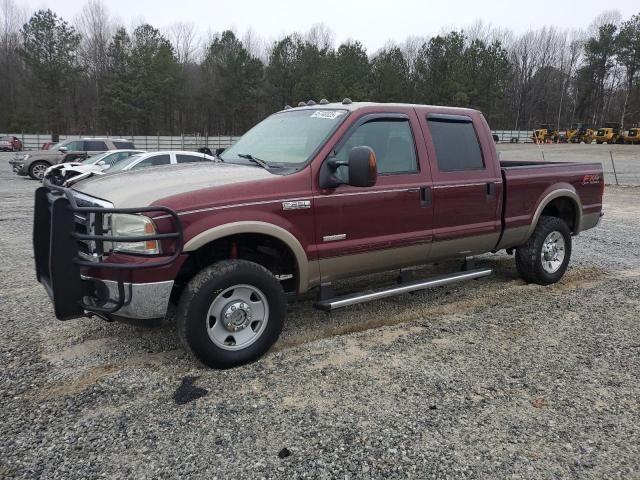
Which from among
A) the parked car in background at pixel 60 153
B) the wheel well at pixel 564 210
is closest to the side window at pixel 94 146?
the parked car in background at pixel 60 153

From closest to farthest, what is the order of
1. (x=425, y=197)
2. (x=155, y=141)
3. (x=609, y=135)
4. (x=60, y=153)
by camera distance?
(x=425, y=197), (x=60, y=153), (x=155, y=141), (x=609, y=135)

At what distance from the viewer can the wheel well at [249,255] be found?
12.7 ft

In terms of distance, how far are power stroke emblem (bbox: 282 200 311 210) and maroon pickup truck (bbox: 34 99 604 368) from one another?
0.06 ft

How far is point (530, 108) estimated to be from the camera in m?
85.8

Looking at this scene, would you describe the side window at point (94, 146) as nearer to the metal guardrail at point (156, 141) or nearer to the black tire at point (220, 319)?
the black tire at point (220, 319)

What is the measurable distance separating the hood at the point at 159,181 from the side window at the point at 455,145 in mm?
Result: 1807

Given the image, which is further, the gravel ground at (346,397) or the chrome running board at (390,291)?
the chrome running board at (390,291)

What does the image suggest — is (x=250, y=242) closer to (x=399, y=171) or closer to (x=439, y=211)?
(x=399, y=171)

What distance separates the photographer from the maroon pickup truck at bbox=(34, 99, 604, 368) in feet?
11.3

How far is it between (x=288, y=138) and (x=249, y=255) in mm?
1115

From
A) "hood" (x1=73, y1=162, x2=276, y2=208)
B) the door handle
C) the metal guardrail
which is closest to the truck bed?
the door handle

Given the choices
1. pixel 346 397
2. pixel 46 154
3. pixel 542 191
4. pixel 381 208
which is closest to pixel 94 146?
pixel 46 154

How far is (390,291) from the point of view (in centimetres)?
458

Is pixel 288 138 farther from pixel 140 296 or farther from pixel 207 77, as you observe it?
pixel 207 77
